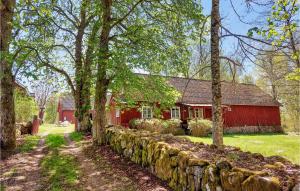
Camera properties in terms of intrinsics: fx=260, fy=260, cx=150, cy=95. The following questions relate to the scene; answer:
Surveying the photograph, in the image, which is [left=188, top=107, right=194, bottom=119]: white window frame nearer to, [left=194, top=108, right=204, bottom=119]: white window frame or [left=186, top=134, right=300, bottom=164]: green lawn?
[left=194, top=108, right=204, bottom=119]: white window frame

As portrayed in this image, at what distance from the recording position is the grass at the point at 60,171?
662cm

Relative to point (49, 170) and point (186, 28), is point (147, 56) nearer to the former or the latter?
point (186, 28)

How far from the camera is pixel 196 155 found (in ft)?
18.1

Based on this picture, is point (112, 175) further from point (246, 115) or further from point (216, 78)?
point (246, 115)

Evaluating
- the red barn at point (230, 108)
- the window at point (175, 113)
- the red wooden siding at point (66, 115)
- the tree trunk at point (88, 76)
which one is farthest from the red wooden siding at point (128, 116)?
the red wooden siding at point (66, 115)

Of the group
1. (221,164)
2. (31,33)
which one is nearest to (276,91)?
(31,33)

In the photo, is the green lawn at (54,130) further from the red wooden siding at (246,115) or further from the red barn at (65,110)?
the red barn at (65,110)

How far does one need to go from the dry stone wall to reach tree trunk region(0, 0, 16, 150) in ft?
19.1

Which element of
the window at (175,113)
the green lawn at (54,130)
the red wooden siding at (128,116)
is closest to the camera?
the green lawn at (54,130)

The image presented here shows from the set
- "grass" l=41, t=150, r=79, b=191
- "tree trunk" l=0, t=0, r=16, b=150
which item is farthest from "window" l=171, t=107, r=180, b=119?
"tree trunk" l=0, t=0, r=16, b=150

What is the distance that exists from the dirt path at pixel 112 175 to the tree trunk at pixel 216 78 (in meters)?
2.10

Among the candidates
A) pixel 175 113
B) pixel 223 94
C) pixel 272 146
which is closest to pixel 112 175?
pixel 272 146

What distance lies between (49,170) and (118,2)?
8.75m

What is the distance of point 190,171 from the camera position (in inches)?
204
